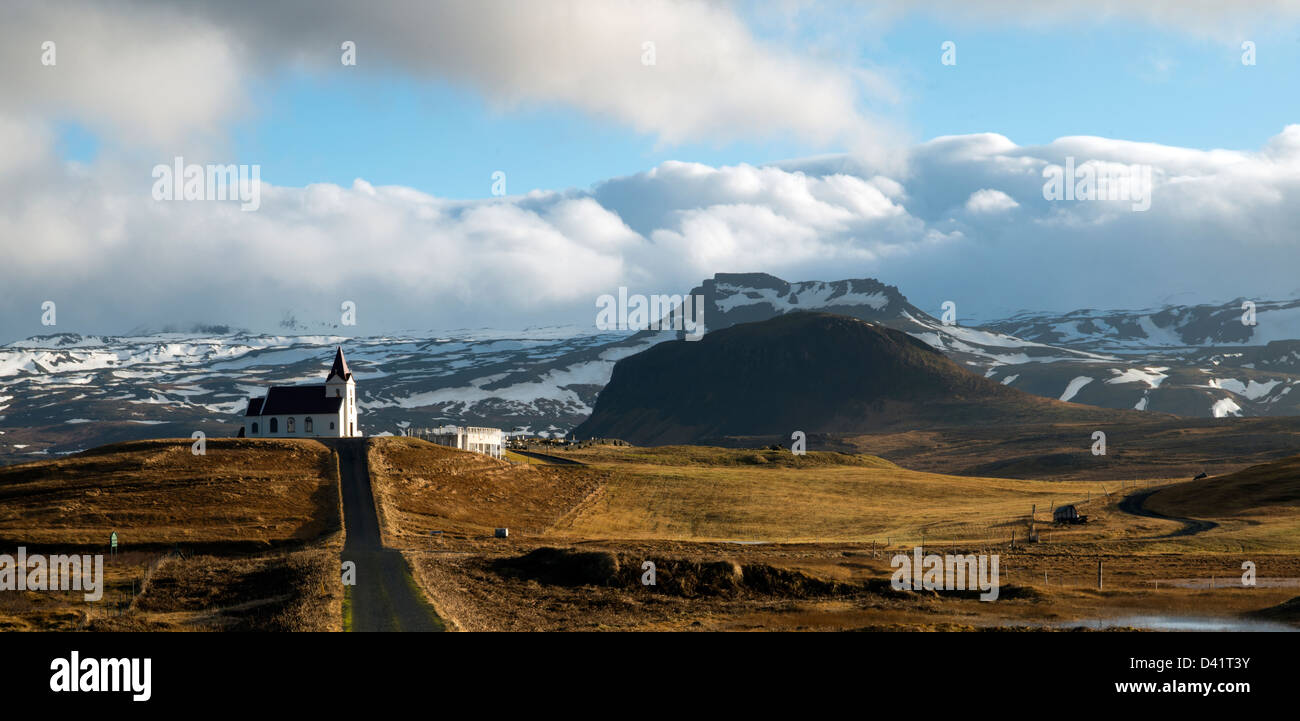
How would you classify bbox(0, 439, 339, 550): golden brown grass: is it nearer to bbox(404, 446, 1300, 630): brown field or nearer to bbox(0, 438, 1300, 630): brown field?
bbox(0, 438, 1300, 630): brown field

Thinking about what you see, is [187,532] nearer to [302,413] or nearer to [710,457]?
[302,413]

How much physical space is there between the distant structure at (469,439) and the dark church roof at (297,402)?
49.1ft

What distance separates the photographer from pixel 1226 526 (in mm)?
97250

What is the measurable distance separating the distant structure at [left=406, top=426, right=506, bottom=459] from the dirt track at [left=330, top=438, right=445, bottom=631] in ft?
97.9

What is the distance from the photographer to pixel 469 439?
147 meters

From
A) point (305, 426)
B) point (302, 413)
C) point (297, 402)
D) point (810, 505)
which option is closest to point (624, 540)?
point (810, 505)

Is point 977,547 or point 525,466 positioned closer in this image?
point 977,547


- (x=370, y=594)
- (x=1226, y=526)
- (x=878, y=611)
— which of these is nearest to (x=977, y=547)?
(x=1226, y=526)

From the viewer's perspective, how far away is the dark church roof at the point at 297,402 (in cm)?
13575

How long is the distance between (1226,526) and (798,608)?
192ft

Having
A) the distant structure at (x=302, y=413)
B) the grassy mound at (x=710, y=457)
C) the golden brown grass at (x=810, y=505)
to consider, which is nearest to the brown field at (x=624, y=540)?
the golden brown grass at (x=810, y=505)

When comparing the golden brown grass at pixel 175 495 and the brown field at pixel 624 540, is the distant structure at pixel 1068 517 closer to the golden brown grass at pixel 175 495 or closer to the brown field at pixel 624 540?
the brown field at pixel 624 540

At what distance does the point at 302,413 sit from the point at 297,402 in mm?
2061
